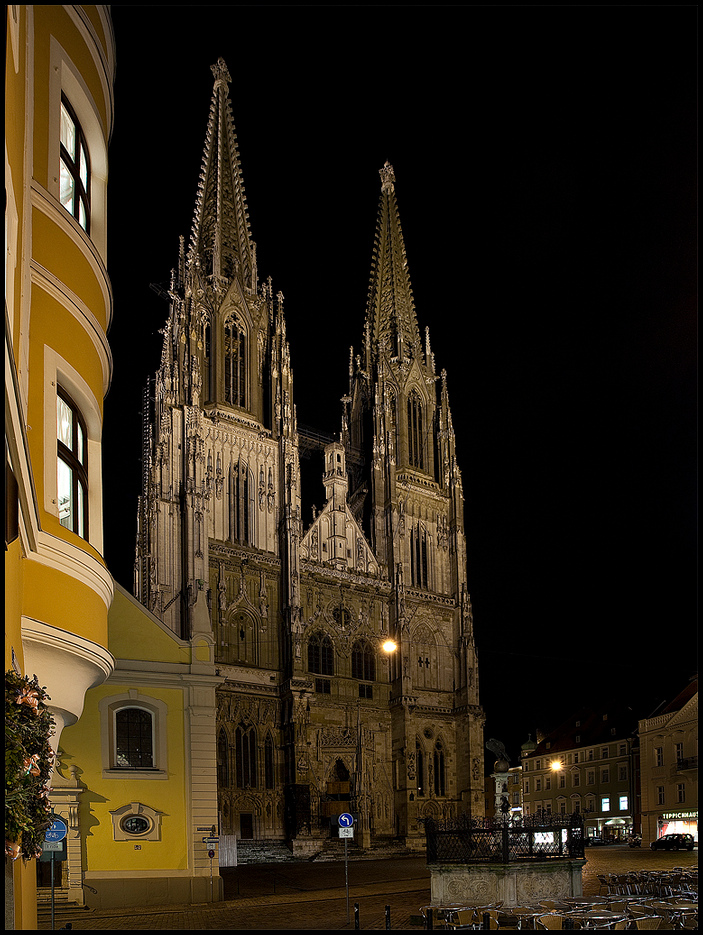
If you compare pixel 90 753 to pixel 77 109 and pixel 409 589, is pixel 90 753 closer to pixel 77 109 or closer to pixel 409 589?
pixel 77 109

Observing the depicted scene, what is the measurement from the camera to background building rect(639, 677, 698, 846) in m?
56.2

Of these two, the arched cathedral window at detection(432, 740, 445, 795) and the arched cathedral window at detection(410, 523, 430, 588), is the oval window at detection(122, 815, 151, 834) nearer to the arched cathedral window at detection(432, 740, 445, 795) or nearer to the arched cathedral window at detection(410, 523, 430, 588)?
the arched cathedral window at detection(432, 740, 445, 795)

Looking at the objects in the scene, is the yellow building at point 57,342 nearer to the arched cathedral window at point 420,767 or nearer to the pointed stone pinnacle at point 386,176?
the arched cathedral window at point 420,767

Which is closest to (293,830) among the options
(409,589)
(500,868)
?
(409,589)

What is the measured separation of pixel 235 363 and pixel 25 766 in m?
53.4

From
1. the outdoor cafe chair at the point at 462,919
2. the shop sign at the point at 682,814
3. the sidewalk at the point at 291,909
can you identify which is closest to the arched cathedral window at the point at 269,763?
the sidewalk at the point at 291,909

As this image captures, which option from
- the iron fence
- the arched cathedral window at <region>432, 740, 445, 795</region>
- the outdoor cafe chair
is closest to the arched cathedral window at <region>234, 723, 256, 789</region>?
Result: the arched cathedral window at <region>432, 740, 445, 795</region>

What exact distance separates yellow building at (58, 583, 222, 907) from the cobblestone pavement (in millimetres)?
850

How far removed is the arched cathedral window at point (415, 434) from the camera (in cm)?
6706

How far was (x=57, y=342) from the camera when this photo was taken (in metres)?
11.5

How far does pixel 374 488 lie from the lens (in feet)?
209

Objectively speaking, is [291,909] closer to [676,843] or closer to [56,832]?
[56,832]

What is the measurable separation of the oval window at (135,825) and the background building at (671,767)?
38856 mm

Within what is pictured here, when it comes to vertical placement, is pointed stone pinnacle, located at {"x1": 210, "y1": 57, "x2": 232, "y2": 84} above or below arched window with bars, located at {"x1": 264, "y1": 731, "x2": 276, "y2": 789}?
above
